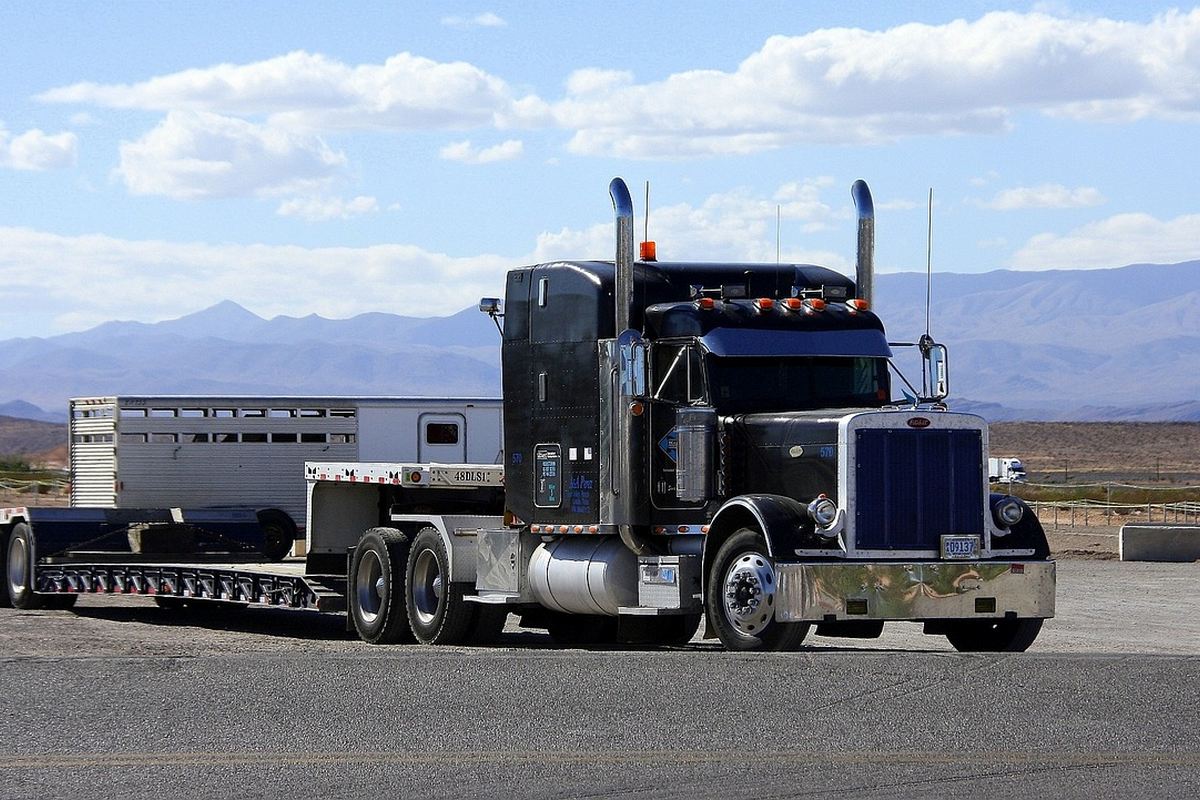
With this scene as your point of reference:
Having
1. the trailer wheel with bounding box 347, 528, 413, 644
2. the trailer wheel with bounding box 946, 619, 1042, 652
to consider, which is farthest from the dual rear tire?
the trailer wheel with bounding box 946, 619, 1042, 652

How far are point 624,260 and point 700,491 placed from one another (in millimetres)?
1931

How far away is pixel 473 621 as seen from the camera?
17344 millimetres

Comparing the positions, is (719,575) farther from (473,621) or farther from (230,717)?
(230,717)

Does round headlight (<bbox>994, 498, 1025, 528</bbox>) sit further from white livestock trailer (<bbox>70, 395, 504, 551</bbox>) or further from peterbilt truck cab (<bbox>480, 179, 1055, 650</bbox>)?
white livestock trailer (<bbox>70, 395, 504, 551</bbox>)

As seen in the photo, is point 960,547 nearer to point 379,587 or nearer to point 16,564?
point 379,587

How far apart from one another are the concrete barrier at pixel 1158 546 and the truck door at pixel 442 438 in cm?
1735

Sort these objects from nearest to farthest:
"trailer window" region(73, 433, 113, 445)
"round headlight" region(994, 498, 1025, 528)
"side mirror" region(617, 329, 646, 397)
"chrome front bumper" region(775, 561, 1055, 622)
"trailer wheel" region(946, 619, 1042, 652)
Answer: "chrome front bumper" region(775, 561, 1055, 622)
"round headlight" region(994, 498, 1025, 528)
"trailer wheel" region(946, 619, 1042, 652)
"side mirror" region(617, 329, 646, 397)
"trailer window" region(73, 433, 113, 445)

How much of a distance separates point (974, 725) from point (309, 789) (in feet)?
12.4

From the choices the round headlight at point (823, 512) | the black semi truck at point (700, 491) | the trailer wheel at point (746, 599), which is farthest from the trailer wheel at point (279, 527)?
the round headlight at point (823, 512)

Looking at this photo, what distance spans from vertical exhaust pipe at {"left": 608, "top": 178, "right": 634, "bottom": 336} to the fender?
1811 millimetres

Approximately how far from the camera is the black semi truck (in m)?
14.7

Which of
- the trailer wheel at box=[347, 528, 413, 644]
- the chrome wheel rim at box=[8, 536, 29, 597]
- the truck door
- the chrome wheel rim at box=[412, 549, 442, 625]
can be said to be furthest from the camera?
the truck door

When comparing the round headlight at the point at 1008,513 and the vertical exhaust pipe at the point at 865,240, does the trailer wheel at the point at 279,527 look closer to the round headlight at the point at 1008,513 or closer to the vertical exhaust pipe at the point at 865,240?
the vertical exhaust pipe at the point at 865,240

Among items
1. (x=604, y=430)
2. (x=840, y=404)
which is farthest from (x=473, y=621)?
(x=840, y=404)
